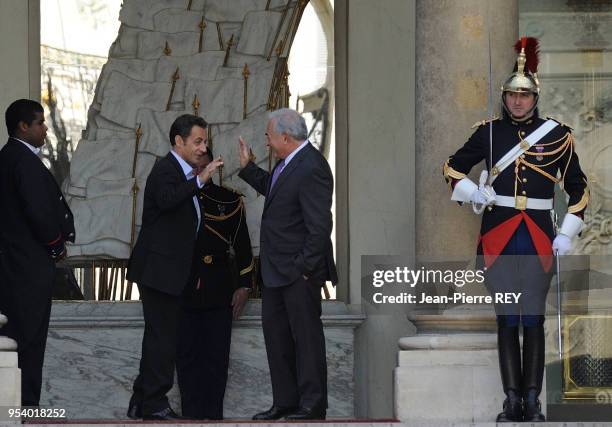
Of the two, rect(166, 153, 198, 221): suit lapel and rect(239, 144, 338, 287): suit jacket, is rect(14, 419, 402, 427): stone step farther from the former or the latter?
rect(166, 153, 198, 221): suit lapel

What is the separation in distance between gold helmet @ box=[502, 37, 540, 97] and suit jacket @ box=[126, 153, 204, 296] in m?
1.87

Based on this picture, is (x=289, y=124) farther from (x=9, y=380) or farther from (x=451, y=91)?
(x=9, y=380)

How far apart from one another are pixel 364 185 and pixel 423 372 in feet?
8.49

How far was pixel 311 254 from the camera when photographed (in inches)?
430

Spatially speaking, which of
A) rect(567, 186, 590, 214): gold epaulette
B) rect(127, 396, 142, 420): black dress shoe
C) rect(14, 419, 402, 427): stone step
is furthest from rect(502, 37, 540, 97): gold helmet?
rect(127, 396, 142, 420): black dress shoe

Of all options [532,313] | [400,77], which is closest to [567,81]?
[400,77]

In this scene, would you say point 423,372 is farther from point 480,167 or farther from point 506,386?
point 480,167

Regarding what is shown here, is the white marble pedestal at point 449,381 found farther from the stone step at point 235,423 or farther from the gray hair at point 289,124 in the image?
the gray hair at point 289,124

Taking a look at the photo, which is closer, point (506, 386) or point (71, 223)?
point (506, 386)

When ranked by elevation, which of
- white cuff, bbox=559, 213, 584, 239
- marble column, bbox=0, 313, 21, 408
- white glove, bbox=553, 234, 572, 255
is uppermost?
white cuff, bbox=559, 213, 584, 239

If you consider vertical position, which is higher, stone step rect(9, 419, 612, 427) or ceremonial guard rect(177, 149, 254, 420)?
ceremonial guard rect(177, 149, 254, 420)

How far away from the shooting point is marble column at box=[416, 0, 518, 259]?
37.3ft

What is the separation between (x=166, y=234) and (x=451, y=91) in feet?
5.92

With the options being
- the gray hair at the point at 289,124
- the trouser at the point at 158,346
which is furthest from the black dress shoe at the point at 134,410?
the gray hair at the point at 289,124
